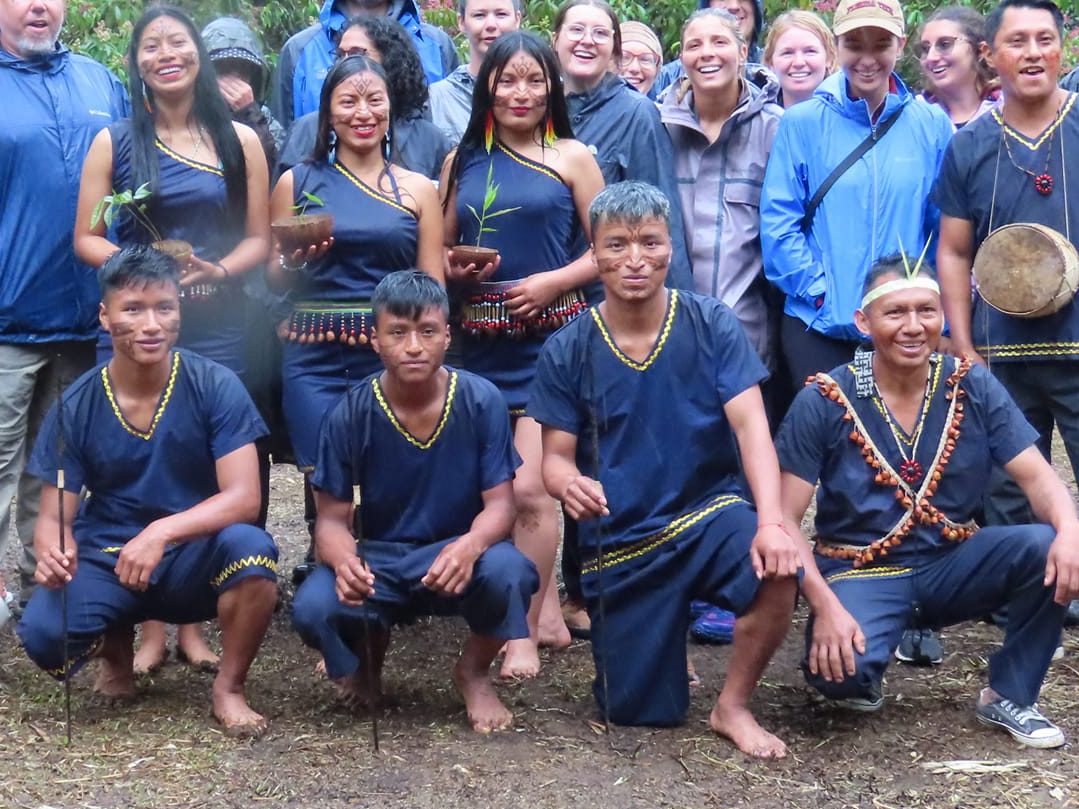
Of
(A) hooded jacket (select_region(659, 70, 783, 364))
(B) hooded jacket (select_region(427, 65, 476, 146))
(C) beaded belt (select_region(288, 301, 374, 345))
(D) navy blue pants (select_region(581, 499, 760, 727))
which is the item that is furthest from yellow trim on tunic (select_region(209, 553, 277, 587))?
(B) hooded jacket (select_region(427, 65, 476, 146))

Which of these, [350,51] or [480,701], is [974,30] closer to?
[350,51]

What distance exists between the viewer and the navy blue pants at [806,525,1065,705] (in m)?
4.10

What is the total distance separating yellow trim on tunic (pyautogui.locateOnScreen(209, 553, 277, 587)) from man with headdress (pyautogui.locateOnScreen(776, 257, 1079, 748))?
4.96 feet

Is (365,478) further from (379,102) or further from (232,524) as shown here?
(379,102)

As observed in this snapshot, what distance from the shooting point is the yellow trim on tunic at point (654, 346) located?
4277 millimetres

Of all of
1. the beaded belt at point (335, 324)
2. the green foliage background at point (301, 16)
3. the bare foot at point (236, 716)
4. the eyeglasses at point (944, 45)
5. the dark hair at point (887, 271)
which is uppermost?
the green foliage background at point (301, 16)

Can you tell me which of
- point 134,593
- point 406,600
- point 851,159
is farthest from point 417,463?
point 851,159

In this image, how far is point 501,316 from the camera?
4.84 metres

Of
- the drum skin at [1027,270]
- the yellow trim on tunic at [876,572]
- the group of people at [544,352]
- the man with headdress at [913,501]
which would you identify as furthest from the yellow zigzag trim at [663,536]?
the drum skin at [1027,270]

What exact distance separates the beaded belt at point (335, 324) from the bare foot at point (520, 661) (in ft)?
3.67

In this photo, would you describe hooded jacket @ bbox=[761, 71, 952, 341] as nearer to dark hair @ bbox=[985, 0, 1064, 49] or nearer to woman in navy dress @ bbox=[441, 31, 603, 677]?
dark hair @ bbox=[985, 0, 1064, 49]

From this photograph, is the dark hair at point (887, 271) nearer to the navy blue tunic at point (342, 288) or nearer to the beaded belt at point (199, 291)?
the navy blue tunic at point (342, 288)

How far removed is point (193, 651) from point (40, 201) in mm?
1639

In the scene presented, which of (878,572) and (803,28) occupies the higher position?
(803,28)
